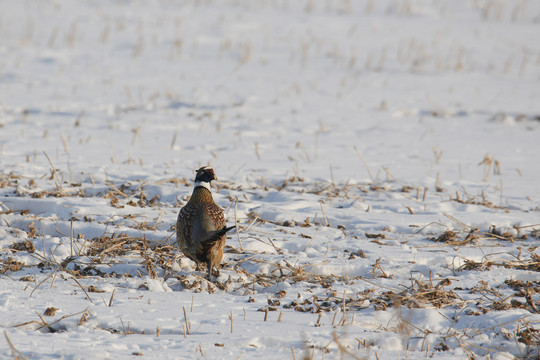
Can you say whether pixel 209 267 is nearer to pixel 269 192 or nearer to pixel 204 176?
pixel 204 176

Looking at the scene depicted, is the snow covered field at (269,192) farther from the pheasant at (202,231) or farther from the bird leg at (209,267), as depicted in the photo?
the pheasant at (202,231)

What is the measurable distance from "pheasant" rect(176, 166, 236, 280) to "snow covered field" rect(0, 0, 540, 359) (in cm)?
18

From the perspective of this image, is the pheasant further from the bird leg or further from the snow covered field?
the snow covered field

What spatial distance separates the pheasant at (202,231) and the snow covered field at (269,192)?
0.18 metres

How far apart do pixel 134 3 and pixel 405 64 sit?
9.36 metres

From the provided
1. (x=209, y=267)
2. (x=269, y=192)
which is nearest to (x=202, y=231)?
(x=209, y=267)

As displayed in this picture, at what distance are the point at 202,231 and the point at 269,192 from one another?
225 cm

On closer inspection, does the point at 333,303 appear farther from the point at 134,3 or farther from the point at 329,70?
the point at 134,3

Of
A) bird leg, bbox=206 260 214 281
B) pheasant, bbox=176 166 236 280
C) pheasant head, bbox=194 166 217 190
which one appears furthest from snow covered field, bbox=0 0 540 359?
pheasant head, bbox=194 166 217 190

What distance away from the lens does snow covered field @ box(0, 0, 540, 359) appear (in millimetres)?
3299

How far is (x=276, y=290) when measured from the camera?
3975mm

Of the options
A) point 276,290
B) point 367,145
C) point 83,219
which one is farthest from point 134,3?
point 276,290

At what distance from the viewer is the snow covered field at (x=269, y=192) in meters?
3.30

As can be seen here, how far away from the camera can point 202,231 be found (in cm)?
404
